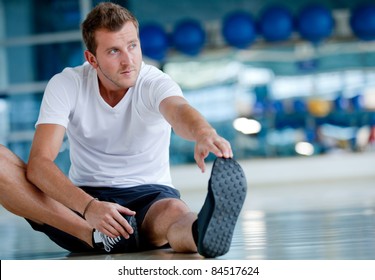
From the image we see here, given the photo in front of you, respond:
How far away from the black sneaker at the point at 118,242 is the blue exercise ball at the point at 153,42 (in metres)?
5.51

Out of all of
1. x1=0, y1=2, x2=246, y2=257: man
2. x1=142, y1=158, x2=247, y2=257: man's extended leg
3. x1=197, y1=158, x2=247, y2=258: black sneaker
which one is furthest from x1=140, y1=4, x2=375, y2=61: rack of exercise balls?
x1=197, y1=158, x2=247, y2=258: black sneaker

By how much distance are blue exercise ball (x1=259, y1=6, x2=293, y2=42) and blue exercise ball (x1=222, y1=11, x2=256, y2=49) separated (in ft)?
0.42

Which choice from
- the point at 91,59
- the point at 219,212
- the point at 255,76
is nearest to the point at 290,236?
the point at 219,212

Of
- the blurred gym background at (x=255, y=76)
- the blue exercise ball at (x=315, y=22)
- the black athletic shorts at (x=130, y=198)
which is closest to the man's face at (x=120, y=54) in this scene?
the black athletic shorts at (x=130, y=198)

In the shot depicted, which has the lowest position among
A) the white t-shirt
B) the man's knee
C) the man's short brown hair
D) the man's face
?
the man's knee

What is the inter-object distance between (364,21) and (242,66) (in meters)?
2.39

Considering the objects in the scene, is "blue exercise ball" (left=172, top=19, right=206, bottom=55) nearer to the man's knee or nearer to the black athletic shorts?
the black athletic shorts

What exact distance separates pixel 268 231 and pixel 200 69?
22.1 ft

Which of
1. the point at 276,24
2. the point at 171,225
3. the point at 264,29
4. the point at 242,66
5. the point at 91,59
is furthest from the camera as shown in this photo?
the point at 242,66

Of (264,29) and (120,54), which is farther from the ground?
(264,29)

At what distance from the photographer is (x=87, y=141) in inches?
87.8

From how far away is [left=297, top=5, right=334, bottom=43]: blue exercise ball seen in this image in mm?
7207

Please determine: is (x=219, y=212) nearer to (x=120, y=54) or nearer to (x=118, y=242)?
(x=118, y=242)

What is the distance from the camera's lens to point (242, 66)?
9344mm
